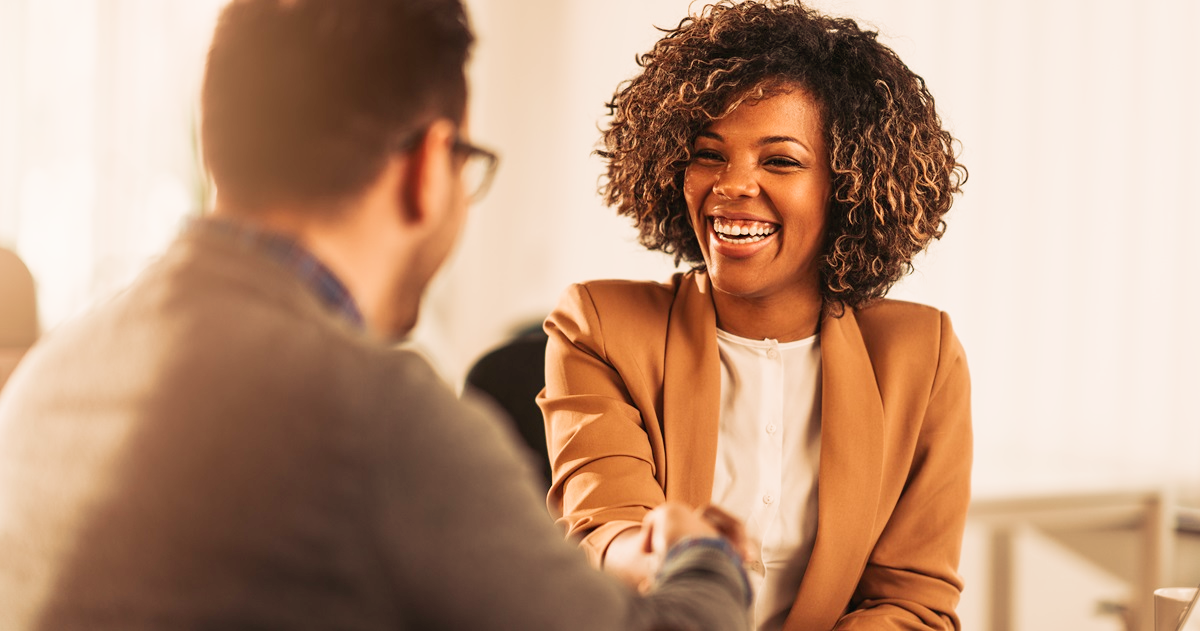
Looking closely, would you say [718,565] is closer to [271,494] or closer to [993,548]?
[271,494]

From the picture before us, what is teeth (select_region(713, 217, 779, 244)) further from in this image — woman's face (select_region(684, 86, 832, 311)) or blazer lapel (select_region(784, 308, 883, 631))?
blazer lapel (select_region(784, 308, 883, 631))

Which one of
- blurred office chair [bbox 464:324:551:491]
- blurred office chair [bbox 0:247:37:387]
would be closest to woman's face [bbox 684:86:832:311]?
blurred office chair [bbox 464:324:551:491]

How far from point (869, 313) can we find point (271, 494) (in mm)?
1142

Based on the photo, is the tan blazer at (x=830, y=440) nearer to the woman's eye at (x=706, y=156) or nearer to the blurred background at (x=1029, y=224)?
the woman's eye at (x=706, y=156)

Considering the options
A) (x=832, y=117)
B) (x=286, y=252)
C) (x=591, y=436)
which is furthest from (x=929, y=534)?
(x=286, y=252)

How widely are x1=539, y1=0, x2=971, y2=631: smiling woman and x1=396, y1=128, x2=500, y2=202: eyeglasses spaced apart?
0.53 meters

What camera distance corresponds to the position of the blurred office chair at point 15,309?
4.87 feet

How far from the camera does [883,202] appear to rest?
158 cm

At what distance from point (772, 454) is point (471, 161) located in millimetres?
767

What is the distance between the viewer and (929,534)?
58.1 inches

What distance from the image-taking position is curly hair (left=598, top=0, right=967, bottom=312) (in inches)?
59.9

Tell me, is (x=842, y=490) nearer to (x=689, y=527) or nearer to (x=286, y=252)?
(x=689, y=527)

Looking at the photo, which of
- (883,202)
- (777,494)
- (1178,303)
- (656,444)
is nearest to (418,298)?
(656,444)

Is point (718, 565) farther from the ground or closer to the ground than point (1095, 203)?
closer to the ground
